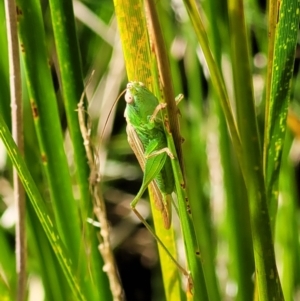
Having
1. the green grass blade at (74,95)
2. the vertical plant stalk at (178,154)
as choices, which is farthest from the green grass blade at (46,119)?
the vertical plant stalk at (178,154)

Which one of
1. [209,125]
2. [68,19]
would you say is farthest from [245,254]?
[209,125]

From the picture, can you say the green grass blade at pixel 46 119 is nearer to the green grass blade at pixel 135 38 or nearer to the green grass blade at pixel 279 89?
the green grass blade at pixel 135 38

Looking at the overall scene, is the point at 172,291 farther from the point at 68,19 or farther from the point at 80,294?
the point at 68,19

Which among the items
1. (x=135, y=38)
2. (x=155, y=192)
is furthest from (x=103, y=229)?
(x=135, y=38)

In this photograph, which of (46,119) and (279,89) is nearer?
(279,89)

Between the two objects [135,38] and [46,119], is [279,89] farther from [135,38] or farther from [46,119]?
[46,119]
